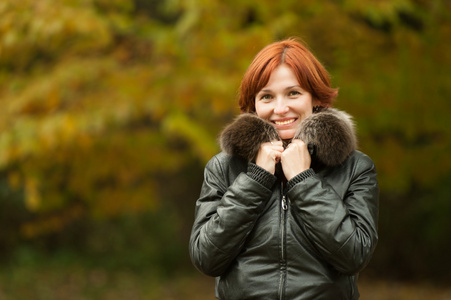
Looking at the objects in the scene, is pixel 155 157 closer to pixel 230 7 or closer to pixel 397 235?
pixel 230 7

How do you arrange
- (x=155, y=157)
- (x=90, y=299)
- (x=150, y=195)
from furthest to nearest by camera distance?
(x=90, y=299)
(x=150, y=195)
(x=155, y=157)

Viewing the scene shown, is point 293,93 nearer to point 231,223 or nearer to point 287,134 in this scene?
point 287,134

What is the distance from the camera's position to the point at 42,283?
963cm

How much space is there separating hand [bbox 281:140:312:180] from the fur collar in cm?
4

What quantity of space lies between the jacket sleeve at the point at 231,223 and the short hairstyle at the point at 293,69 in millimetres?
377

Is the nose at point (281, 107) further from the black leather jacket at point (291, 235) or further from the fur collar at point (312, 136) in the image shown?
the black leather jacket at point (291, 235)

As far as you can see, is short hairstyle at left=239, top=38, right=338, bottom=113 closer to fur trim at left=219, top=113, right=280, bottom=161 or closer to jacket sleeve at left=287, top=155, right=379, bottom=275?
fur trim at left=219, top=113, right=280, bottom=161

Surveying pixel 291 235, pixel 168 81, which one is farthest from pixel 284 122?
pixel 168 81

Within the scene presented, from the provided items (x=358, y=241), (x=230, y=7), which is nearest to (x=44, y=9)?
(x=230, y=7)

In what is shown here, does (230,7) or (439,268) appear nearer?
(230,7)

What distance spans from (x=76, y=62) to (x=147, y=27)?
2.76 ft

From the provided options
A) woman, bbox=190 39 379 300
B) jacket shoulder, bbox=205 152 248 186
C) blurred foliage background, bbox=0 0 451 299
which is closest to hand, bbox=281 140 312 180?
woman, bbox=190 39 379 300

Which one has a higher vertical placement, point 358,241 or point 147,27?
point 147,27

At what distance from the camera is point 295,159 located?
2.05m
